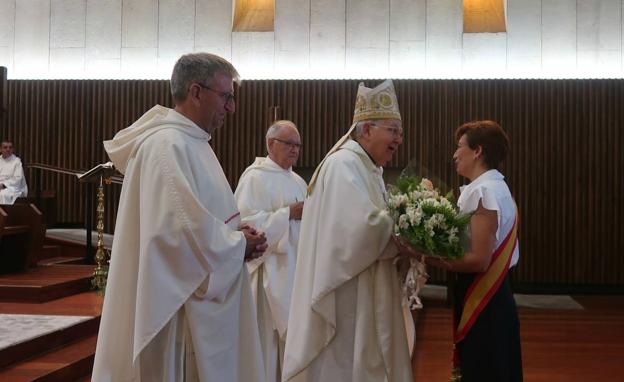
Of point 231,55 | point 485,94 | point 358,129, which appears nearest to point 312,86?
point 231,55

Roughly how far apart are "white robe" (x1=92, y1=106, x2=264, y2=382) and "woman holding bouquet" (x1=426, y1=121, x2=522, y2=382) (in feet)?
3.26

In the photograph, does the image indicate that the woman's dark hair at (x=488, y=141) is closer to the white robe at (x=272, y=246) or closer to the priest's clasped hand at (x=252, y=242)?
the priest's clasped hand at (x=252, y=242)

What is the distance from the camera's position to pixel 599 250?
11773 mm

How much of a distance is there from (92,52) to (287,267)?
28.9 feet

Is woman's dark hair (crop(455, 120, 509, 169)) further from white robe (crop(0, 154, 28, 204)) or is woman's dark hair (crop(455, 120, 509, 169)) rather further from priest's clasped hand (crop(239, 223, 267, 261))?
white robe (crop(0, 154, 28, 204))

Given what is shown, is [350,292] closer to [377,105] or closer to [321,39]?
[377,105]

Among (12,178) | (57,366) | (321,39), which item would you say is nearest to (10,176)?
(12,178)

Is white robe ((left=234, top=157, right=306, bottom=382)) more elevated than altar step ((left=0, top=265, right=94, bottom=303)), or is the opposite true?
white robe ((left=234, top=157, right=306, bottom=382))

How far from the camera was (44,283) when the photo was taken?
6.98m

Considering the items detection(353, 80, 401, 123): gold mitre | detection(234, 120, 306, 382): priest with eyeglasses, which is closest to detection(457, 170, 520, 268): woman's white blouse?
detection(353, 80, 401, 123): gold mitre

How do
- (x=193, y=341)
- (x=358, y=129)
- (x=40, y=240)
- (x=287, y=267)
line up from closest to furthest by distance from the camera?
(x=193, y=341), (x=358, y=129), (x=287, y=267), (x=40, y=240)

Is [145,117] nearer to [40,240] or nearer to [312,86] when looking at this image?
[40,240]

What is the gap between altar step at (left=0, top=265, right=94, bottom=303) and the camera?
671cm

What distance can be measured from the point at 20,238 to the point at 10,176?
14.4ft
